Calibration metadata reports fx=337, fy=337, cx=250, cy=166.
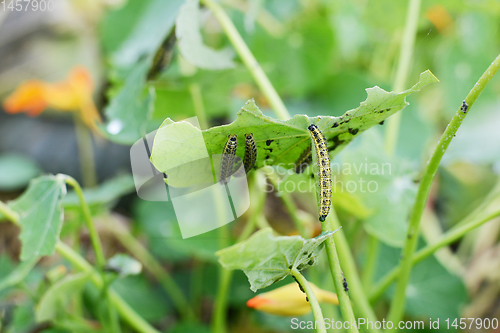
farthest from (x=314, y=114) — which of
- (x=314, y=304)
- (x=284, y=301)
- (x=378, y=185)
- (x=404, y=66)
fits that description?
(x=314, y=304)

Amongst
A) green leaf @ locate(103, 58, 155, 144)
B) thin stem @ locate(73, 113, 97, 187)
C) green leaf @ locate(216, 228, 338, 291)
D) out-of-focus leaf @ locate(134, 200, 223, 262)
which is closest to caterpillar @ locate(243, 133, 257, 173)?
green leaf @ locate(216, 228, 338, 291)

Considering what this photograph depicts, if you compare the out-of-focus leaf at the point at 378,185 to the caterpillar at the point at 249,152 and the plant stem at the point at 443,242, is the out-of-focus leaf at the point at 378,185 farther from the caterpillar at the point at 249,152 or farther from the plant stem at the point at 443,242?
the caterpillar at the point at 249,152

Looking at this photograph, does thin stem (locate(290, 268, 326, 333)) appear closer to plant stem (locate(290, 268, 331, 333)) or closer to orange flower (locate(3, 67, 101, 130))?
plant stem (locate(290, 268, 331, 333))

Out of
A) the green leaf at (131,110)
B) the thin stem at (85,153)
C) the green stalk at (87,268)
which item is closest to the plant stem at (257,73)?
the green leaf at (131,110)

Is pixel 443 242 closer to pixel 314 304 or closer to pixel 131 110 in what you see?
pixel 314 304

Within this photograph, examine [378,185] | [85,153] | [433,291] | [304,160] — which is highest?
[304,160]

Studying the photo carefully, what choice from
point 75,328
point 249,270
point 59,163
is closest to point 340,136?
point 249,270
